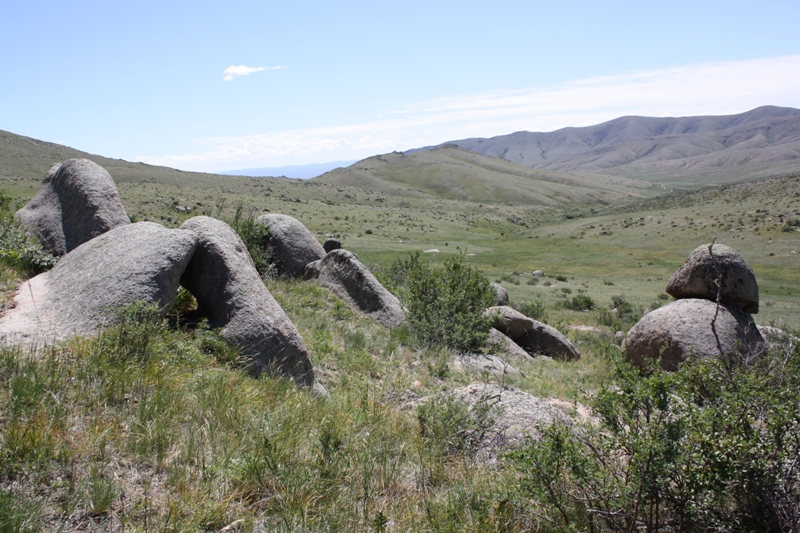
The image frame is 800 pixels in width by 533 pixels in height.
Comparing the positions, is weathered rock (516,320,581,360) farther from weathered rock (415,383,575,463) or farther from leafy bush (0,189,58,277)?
leafy bush (0,189,58,277)

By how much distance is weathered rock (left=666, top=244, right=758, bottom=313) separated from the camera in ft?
43.2

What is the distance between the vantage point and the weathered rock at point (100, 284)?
19.6 ft

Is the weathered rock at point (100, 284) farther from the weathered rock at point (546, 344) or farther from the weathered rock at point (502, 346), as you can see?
the weathered rock at point (546, 344)

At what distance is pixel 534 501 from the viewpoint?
3.84 meters

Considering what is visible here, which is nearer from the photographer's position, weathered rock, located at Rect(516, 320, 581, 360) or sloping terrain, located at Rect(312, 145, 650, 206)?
weathered rock, located at Rect(516, 320, 581, 360)

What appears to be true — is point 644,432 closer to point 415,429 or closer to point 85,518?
point 415,429

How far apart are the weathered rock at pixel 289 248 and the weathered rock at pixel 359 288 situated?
51.7 inches

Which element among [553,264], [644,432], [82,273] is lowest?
[553,264]

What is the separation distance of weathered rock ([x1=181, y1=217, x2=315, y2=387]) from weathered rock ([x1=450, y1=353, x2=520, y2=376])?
156 inches

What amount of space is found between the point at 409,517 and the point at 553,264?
176 ft

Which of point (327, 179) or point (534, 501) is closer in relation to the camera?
point (534, 501)

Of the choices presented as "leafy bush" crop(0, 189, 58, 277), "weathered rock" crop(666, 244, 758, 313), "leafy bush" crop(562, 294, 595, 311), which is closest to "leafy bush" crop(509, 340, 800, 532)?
"leafy bush" crop(0, 189, 58, 277)

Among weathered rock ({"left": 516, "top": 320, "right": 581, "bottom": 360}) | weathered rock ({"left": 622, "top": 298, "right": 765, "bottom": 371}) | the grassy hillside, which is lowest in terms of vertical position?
weathered rock ({"left": 516, "top": 320, "right": 581, "bottom": 360})

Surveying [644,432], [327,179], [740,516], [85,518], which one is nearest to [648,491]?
[644,432]
